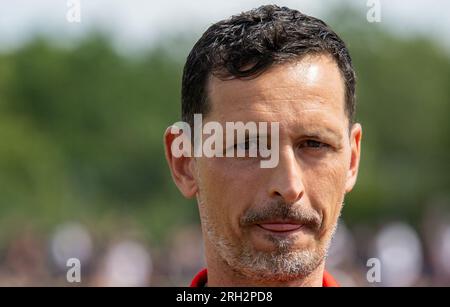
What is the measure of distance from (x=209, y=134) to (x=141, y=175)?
178ft

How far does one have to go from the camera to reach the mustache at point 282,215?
14.2 ft

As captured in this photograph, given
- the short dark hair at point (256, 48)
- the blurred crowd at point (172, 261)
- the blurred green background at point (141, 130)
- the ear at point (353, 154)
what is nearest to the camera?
the short dark hair at point (256, 48)

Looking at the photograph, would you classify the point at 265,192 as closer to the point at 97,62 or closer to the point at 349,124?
the point at 349,124

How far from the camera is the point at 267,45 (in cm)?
461

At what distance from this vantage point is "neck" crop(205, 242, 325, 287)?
14.6 feet

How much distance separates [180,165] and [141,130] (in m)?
56.1

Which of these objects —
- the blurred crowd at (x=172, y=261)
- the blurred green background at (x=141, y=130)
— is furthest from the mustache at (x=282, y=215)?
the blurred green background at (x=141, y=130)

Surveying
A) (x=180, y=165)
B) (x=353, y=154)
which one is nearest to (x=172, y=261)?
(x=180, y=165)

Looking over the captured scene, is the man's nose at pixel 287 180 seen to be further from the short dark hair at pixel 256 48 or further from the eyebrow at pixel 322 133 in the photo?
the short dark hair at pixel 256 48

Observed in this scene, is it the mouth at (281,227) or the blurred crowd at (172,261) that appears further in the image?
the blurred crowd at (172,261)

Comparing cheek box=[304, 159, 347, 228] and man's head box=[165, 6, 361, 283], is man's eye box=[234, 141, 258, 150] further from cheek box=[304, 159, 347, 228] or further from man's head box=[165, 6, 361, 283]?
cheek box=[304, 159, 347, 228]

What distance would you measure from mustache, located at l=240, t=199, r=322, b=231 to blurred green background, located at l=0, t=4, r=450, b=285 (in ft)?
111

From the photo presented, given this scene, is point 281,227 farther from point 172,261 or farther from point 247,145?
point 172,261

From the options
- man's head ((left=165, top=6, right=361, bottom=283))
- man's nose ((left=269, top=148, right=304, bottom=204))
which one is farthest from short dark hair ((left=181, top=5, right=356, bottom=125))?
man's nose ((left=269, top=148, right=304, bottom=204))
